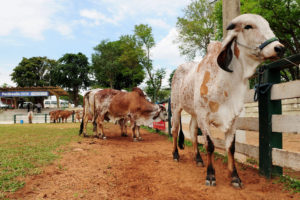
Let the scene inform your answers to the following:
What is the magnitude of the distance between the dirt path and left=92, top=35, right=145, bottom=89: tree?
31300 millimetres

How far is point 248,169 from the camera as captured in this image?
346 cm

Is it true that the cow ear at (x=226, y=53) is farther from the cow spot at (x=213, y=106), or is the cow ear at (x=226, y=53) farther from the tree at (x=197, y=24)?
the tree at (x=197, y=24)

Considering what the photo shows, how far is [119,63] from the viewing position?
36625 mm

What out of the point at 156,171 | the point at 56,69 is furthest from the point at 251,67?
the point at 56,69

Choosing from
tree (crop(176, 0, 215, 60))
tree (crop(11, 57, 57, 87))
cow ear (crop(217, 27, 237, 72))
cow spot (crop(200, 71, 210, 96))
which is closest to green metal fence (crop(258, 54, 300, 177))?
cow ear (crop(217, 27, 237, 72))

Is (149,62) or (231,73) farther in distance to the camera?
(149,62)

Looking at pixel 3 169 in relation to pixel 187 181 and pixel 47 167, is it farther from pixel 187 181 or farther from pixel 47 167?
pixel 187 181

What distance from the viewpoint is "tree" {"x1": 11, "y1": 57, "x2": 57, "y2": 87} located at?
1582 inches

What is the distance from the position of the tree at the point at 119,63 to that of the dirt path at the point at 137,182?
103 ft

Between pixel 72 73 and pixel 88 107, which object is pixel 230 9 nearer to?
pixel 88 107

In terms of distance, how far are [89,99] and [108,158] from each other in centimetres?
466

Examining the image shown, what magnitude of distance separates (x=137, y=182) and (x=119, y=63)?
34.7m

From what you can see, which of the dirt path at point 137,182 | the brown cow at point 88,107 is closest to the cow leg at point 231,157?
the dirt path at point 137,182

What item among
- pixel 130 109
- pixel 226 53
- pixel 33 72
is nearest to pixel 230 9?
pixel 226 53
